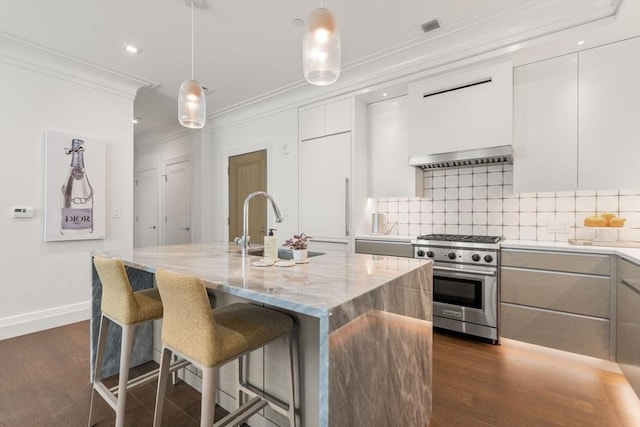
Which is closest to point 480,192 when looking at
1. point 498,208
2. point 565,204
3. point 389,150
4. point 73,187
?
point 498,208

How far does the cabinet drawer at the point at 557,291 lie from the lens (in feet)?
6.93

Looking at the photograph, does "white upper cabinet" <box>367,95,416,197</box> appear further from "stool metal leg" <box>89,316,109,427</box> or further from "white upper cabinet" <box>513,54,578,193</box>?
"stool metal leg" <box>89,316,109,427</box>

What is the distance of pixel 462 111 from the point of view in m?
2.73

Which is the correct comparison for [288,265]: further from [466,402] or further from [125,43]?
[125,43]

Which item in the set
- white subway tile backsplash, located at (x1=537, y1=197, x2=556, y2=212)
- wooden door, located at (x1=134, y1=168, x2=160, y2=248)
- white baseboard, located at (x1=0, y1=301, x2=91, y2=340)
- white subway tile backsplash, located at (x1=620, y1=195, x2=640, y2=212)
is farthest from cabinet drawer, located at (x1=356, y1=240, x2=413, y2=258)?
wooden door, located at (x1=134, y1=168, x2=160, y2=248)

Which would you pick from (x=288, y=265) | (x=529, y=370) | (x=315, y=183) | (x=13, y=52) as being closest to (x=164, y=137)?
(x=13, y=52)

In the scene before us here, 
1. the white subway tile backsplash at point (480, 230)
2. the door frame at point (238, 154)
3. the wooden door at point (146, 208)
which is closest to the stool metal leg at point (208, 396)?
the white subway tile backsplash at point (480, 230)

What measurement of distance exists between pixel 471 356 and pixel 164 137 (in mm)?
5892

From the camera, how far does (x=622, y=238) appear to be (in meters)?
2.43

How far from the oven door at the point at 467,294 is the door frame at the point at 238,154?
2.40 metres

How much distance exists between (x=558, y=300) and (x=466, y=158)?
4.35 ft

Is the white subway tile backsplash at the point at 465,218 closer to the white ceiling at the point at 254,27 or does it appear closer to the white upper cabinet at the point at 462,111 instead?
the white upper cabinet at the point at 462,111

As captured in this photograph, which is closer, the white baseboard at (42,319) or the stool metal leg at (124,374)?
the stool metal leg at (124,374)

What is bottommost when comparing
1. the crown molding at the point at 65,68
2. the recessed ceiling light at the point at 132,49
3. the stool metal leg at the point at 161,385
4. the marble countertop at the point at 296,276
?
the stool metal leg at the point at 161,385
